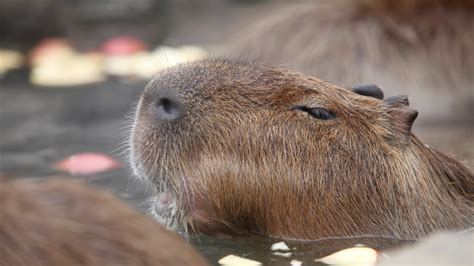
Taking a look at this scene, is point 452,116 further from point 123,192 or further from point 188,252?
point 188,252

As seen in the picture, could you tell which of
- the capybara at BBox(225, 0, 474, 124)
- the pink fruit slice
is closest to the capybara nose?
the pink fruit slice

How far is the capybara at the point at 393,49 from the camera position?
5.41 metres

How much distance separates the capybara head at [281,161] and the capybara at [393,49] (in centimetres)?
167

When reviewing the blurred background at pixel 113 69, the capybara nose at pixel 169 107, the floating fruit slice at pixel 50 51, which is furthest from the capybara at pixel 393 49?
the capybara nose at pixel 169 107

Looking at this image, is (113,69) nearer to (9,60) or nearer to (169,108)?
(9,60)

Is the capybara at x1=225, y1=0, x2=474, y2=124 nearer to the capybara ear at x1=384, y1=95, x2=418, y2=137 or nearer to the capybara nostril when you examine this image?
the capybara ear at x1=384, y1=95, x2=418, y2=137

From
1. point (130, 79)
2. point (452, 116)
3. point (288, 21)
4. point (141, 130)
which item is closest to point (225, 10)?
point (130, 79)

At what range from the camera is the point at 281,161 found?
11.8ft

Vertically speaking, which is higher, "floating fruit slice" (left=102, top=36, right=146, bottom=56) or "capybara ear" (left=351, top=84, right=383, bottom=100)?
"floating fruit slice" (left=102, top=36, right=146, bottom=56)

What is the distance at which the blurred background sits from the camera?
4992 mm

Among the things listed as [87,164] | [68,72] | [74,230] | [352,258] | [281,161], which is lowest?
[74,230]

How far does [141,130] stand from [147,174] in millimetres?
138

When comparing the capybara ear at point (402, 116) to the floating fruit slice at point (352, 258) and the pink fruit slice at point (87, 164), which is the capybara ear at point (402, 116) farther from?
the pink fruit slice at point (87, 164)

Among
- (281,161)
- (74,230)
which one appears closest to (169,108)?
(281,161)
